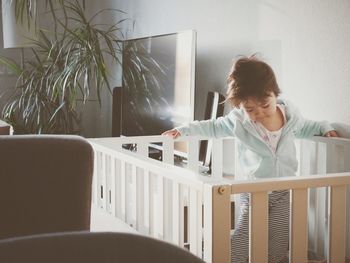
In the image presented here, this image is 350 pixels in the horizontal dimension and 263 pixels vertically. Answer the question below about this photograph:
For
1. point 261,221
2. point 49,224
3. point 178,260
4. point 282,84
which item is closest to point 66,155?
point 49,224

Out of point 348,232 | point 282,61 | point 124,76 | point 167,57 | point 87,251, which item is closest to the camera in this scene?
point 87,251

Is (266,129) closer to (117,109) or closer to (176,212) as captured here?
(176,212)

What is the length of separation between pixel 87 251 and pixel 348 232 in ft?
4.95

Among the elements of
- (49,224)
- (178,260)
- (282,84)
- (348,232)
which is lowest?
(348,232)

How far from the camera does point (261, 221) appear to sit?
1353 millimetres

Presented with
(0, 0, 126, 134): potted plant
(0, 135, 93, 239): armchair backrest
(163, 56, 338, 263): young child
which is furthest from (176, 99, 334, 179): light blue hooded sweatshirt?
(0, 0, 126, 134): potted plant

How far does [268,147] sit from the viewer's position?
1924 millimetres

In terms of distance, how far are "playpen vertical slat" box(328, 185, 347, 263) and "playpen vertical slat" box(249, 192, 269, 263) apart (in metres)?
0.22

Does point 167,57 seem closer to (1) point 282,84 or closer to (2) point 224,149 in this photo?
(2) point 224,149

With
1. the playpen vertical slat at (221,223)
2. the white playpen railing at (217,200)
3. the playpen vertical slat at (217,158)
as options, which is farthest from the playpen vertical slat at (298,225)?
the playpen vertical slat at (217,158)

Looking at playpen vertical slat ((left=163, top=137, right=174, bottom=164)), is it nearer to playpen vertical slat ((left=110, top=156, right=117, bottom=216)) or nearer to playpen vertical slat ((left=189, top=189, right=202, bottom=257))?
playpen vertical slat ((left=110, top=156, right=117, bottom=216))

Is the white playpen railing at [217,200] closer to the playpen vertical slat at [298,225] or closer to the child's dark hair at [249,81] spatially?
the playpen vertical slat at [298,225]

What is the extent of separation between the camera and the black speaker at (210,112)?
262cm

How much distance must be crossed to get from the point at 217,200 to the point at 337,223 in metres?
0.41
